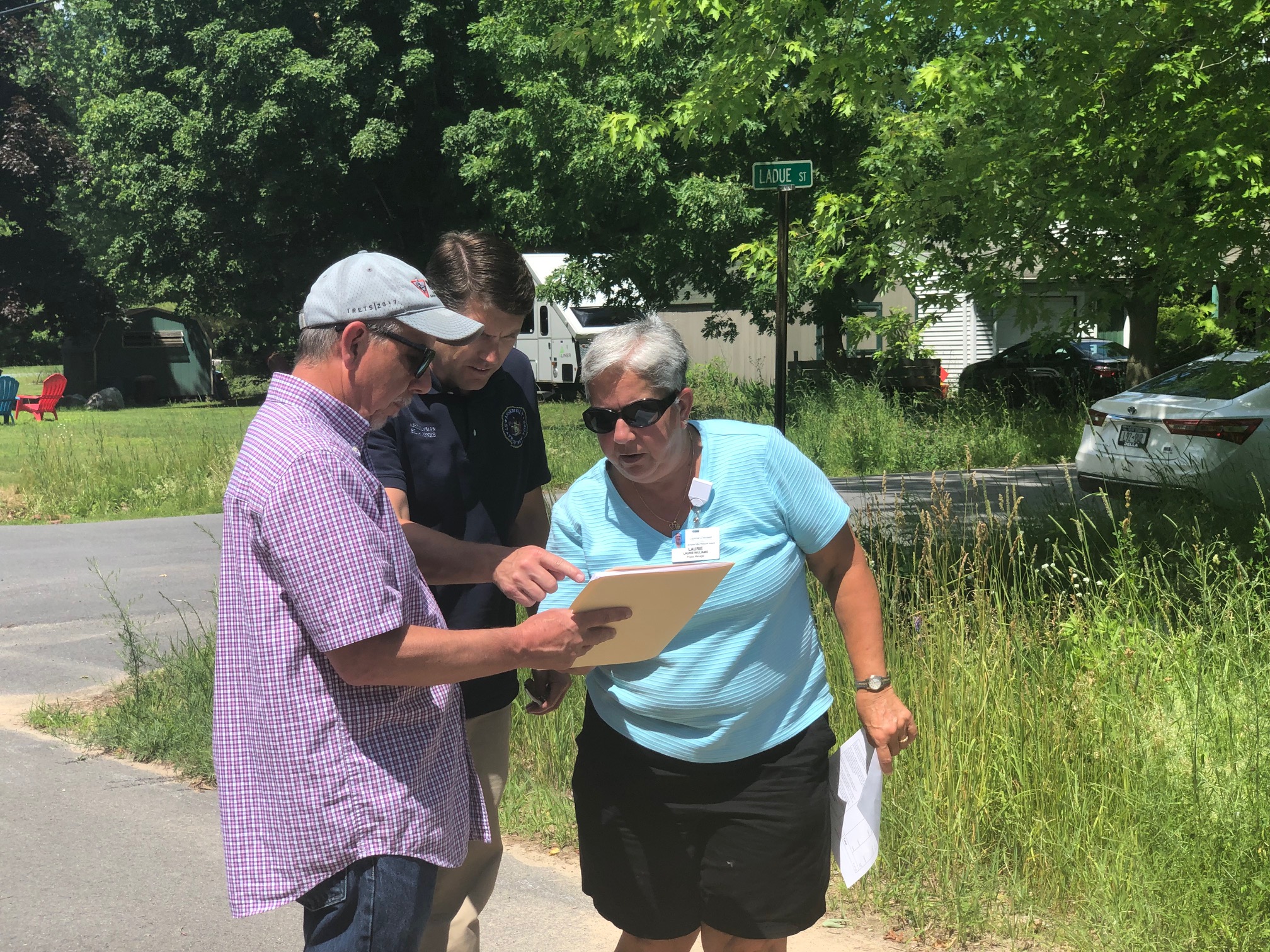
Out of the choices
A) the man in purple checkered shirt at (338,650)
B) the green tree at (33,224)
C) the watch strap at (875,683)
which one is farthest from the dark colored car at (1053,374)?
the green tree at (33,224)

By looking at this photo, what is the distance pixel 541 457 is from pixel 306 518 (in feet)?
4.27

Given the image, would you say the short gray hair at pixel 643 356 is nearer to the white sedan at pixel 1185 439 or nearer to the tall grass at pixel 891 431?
the white sedan at pixel 1185 439

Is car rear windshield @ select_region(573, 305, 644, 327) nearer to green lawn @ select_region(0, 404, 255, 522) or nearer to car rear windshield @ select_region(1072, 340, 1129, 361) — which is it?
car rear windshield @ select_region(1072, 340, 1129, 361)

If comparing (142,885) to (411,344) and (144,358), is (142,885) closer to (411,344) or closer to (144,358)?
(411,344)

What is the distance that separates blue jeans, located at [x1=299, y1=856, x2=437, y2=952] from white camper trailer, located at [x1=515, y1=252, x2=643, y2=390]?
2712 cm

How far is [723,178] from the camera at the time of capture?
65.7 feet

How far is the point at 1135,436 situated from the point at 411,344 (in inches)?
373

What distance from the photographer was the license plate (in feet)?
33.6

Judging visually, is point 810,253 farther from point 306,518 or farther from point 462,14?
point 306,518

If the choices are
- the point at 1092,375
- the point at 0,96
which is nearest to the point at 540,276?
the point at 1092,375

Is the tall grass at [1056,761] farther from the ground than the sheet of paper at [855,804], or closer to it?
closer to it

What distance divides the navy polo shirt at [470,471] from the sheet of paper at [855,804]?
2.75 ft

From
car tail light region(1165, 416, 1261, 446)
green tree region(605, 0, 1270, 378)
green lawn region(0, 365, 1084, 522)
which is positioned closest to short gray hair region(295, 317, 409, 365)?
green tree region(605, 0, 1270, 378)

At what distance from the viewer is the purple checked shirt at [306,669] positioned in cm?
192
